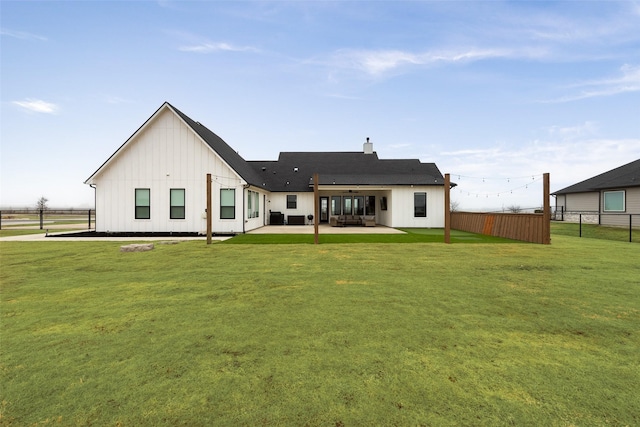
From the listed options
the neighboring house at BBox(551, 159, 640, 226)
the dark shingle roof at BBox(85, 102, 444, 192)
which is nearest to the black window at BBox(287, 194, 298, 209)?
the dark shingle roof at BBox(85, 102, 444, 192)

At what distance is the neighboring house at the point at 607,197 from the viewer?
77.3 feet

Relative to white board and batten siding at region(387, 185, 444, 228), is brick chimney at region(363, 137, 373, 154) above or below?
above

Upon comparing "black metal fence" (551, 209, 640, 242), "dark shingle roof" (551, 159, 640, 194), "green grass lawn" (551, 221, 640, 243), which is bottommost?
"green grass lawn" (551, 221, 640, 243)

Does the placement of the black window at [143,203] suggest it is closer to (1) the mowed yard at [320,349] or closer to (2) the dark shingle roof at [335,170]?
(2) the dark shingle roof at [335,170]

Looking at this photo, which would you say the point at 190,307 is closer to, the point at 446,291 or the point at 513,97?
the point at 446,291

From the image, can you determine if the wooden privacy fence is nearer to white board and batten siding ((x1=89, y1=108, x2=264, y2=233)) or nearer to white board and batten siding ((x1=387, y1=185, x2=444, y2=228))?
white board and batten siding ((x1=387, y1=185, x2=444, y2=228))

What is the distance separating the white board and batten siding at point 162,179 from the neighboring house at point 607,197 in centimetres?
2799

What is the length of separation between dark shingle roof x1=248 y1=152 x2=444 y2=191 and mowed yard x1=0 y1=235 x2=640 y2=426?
17203 millimetres

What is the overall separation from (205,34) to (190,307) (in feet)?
63.1

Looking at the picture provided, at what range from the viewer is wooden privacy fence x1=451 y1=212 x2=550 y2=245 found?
44.1ft

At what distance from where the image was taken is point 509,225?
15.8 m

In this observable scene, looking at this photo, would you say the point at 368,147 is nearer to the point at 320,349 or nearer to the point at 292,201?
the point at 292,201

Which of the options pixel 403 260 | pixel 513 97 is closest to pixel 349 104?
pixel 513 97

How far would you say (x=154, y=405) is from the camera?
7.23 ft
